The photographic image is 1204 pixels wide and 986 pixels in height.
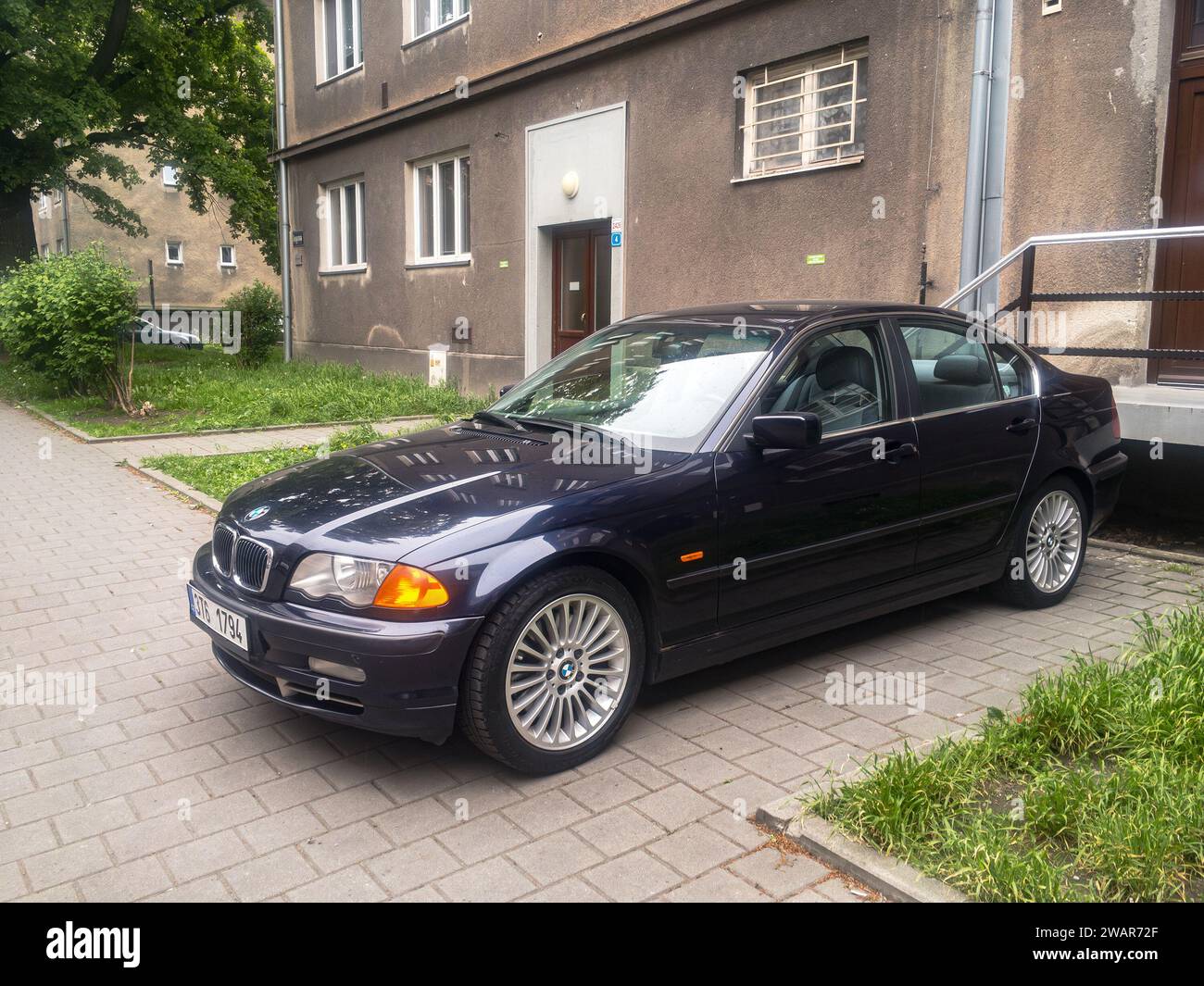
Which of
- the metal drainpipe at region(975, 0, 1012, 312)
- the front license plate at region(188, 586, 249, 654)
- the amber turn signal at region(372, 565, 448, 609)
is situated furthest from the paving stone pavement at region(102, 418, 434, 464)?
the amber turn signal at region(372, 565, 448, 609)

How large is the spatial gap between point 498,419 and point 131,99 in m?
22.2

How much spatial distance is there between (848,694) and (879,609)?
53cm

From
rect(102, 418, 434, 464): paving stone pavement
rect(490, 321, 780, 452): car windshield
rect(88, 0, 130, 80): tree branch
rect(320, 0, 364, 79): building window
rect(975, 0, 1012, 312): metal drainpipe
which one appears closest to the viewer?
rect(490, 321, 780, 452): car windshield

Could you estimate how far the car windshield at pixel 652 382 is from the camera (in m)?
4.51

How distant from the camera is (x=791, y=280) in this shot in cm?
1038

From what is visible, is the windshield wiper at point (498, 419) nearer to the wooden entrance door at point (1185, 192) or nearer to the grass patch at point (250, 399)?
the wooden entrance door at point (1185, 192)

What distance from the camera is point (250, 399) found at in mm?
15297

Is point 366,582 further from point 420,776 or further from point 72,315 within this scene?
point 72,315

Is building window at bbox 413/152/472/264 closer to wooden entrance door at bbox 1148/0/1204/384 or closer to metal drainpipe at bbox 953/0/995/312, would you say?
metal drainpipe at bbox 953/0/995/312

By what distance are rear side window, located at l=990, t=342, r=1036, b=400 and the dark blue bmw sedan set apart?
2cm

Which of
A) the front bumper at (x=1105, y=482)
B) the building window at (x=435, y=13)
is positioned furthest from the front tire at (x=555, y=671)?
the building window at (x=435, y=13)

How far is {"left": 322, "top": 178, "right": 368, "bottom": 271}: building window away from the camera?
19.5 m
